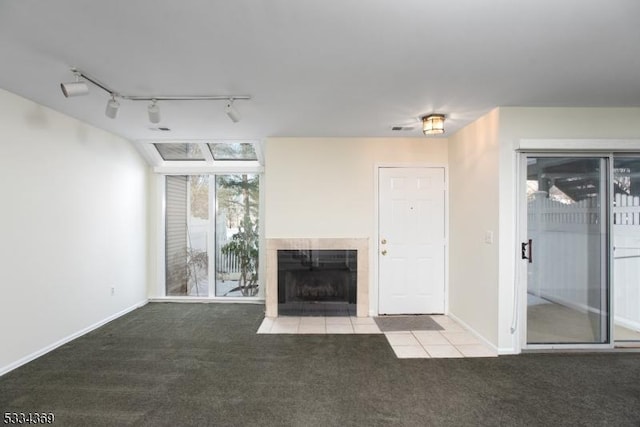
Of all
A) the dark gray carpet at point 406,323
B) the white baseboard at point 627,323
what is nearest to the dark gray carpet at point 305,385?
the white baseboard at point 627,323

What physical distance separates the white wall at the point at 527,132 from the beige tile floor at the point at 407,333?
39 cm

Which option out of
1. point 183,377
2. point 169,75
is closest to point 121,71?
point 169,75

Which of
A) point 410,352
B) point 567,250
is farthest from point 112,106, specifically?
point 567,250

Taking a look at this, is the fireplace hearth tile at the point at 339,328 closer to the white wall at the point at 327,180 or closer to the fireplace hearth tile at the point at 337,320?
the fireplace hearth tile at the point at 337,320

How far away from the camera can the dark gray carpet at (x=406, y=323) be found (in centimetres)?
404

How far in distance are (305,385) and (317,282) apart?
199 centimetres

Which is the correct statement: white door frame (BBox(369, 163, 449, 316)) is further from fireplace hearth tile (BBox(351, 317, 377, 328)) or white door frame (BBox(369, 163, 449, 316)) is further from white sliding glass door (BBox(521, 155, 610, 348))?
white sliding glass door (BBox(521, 155, 610, 348))

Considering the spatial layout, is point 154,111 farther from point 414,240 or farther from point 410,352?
point 414,240

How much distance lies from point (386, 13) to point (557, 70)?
1577 mm

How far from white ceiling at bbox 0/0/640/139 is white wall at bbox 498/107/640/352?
129 millimetres

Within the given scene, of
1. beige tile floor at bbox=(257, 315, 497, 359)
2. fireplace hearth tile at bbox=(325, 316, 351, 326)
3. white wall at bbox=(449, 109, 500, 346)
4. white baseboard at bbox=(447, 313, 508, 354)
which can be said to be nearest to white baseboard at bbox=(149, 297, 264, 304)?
beige tile floor at bbox=(257, 315, 497, 359)

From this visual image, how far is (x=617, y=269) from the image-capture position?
339 cm

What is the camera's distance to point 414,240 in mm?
4594

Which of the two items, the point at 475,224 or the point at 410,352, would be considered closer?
the point at 410,352
